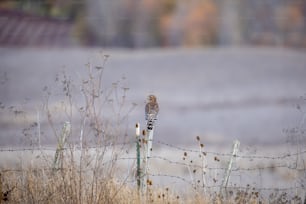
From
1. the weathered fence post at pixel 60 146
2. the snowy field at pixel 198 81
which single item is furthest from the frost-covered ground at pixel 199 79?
the weathered fence post at pixel 60 146

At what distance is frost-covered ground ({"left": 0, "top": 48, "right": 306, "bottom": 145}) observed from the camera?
20750 mm

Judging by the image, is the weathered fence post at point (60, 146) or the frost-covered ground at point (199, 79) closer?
the weathered fence post at point (60, 146)

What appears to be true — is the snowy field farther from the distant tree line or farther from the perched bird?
the perched bird

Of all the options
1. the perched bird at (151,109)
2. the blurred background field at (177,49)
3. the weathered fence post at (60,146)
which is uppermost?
the blurred background field at (177,49)

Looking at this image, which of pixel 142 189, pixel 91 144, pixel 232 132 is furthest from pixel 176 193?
pixel 232 132

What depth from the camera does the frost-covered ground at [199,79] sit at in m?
20.8

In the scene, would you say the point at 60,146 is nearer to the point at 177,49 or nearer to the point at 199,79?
the point at 177,49

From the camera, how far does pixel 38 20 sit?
21297 millimetres

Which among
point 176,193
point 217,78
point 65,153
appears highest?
point 217,78

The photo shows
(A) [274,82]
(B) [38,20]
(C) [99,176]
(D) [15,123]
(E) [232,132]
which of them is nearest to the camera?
(C) [99,176]

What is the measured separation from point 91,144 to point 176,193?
1.18m

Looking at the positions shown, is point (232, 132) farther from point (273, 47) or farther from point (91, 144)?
point (91, 144)

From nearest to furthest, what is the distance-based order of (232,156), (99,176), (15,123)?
(99,176)
(232,156)
(15,123)

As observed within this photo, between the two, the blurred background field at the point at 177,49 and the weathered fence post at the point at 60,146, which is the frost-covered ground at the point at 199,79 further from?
the weathered fence post at the point at 60,146
